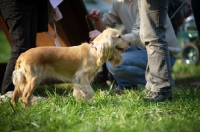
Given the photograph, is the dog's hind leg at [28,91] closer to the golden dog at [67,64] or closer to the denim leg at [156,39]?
the golden dog at [67,64]

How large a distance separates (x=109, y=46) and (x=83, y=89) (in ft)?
1.86

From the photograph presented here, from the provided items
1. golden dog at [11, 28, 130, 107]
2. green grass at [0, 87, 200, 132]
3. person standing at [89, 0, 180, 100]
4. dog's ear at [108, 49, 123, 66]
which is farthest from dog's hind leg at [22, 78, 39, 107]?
person standing at [89, 0, 180, 100]

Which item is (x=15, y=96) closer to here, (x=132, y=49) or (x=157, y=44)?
(x=157, y=44)

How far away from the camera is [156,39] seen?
395cm

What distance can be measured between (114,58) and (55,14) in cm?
115

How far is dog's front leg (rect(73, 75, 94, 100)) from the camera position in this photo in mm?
4117

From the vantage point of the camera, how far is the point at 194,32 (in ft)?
26.9

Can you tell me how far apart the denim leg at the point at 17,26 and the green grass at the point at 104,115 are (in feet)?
2.09

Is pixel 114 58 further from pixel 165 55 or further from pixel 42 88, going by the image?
pixel 42 88

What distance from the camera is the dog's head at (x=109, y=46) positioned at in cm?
413

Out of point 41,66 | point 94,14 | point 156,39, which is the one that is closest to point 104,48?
point 156,39

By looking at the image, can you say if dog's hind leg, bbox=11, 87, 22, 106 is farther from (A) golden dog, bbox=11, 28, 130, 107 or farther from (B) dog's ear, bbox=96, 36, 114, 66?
(B) dog's ear, bbox=96, 36, 114, 66

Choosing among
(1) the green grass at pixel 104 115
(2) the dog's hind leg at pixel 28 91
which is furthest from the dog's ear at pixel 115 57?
(2) the dog's hind leg at pixel 28 91

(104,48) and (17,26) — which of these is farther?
(17,26)
